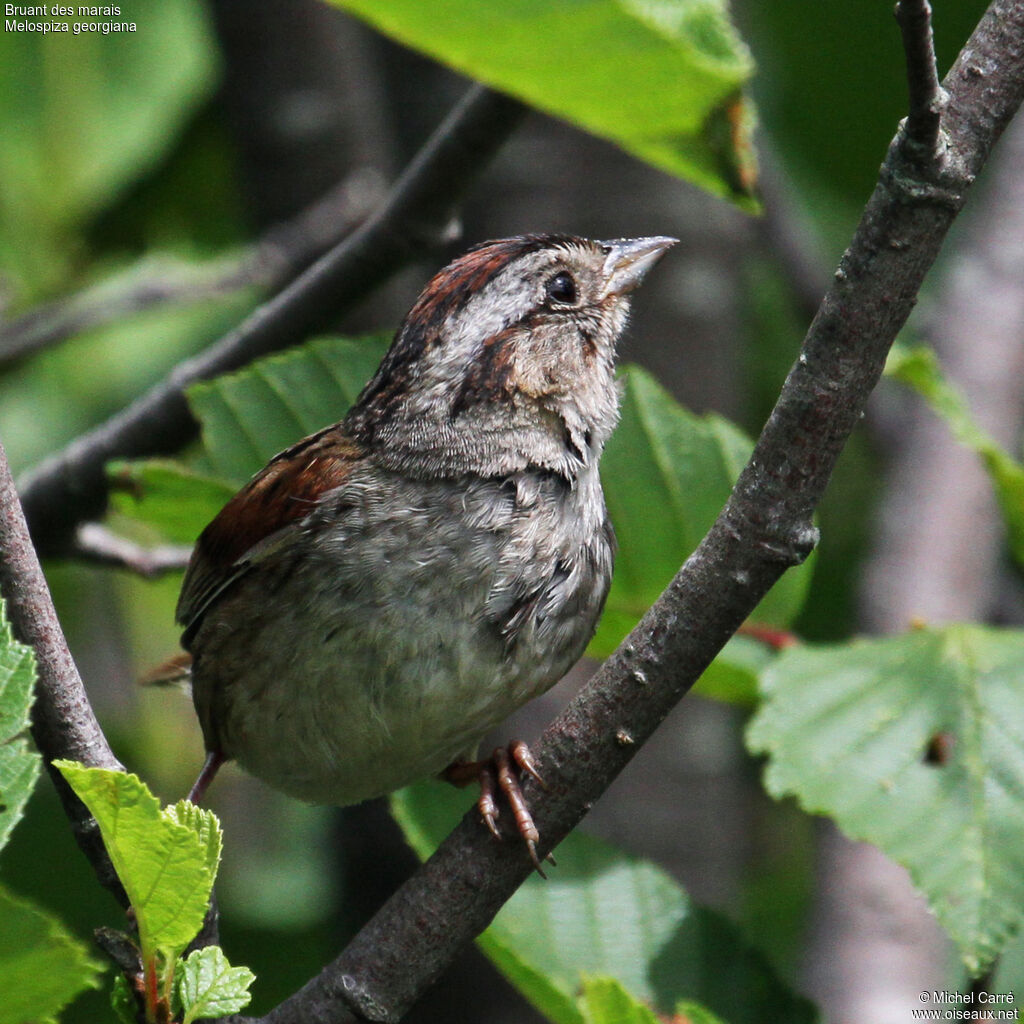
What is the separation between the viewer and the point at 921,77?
5.08ft

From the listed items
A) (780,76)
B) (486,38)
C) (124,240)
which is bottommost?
(124,240)

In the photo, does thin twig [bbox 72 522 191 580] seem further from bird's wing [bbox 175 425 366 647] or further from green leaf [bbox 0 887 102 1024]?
green leaf [bbox 0 887 102 1024]

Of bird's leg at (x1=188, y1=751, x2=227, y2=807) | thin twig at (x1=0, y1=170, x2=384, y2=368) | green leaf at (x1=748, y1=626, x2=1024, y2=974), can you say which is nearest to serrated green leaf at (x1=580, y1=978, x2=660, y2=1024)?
green leaf at (x1=748, y1=626, x2=1024, y2=974)

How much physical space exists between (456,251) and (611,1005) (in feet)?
10.2

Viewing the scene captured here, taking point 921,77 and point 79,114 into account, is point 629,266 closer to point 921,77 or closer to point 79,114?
point 921,77

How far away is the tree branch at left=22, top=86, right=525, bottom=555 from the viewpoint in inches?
117

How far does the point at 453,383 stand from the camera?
3.03 meters

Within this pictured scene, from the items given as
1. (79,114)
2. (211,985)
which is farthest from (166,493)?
(79,114)

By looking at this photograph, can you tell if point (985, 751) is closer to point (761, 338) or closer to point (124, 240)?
point (761, 338)

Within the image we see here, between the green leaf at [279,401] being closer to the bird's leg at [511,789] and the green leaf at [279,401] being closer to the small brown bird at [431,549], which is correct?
the small brown bird at [431,549]

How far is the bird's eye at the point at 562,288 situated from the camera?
3.17m

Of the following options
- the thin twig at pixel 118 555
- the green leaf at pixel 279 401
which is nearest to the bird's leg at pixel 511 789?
the green leaf at pixel 279 401

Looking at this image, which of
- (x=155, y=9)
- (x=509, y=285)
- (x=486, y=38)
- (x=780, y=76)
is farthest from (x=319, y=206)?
(x=780, y=76)

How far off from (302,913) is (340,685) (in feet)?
7.09
